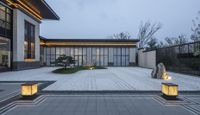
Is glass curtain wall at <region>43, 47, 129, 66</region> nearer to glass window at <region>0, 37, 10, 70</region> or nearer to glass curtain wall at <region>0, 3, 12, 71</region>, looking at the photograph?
glass curtain wall at <region>0, 3, 12, 71</region>

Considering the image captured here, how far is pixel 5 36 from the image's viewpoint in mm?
24375

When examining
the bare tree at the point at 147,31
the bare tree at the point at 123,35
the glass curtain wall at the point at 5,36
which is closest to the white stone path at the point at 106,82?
the glass curtain wall at the point at 5,36

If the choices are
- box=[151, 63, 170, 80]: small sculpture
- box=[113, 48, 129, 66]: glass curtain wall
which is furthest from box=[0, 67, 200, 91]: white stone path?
box=[113, 48, 129, 66]: glass curtain wall

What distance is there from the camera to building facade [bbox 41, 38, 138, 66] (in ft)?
142

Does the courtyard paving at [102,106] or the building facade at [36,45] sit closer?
the courtyard paving at [102,106]

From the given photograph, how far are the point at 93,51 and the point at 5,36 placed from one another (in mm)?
21465

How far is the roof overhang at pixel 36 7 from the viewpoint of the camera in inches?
1029

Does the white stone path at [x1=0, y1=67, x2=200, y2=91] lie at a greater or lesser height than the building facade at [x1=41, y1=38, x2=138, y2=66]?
lesser

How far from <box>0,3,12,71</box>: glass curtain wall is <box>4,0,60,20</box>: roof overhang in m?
1.23

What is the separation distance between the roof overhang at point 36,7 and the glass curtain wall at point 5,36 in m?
1.23

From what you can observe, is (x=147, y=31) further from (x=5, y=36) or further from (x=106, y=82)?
(x=106, y=82)

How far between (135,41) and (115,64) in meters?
5.81

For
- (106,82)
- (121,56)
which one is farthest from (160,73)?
(121,56)

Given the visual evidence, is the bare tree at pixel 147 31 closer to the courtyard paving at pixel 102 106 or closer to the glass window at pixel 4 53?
the glass window at pixel 4 53
